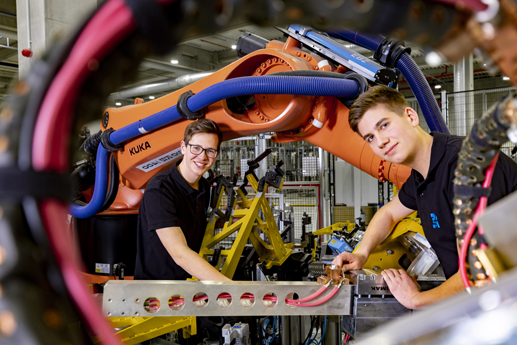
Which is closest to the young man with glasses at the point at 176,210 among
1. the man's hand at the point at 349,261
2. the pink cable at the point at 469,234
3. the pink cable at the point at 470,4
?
the man's hand at the point at 349,261

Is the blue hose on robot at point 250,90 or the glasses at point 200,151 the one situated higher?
the blue hose on robot at point 250,90

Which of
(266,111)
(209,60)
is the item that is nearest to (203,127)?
(266,111)

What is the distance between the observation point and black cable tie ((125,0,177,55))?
1.32 ft

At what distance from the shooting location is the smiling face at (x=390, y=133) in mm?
1774

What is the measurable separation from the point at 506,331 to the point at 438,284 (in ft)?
4.72

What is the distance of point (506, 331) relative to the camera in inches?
14.9

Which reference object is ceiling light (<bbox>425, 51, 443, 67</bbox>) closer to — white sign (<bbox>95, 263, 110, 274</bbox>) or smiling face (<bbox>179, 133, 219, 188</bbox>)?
smiling face (<bbox>179, 133, 219, 188</bbox>)

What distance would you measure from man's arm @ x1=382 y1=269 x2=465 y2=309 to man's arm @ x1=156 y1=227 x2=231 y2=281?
34.0 inches

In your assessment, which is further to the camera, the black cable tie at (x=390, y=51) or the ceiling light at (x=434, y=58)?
the black cable tie at (x=390, y=51)

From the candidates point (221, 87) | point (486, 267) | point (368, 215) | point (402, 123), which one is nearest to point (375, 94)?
point (402, 123)

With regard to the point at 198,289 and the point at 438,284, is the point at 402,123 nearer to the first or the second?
the point at 438,284

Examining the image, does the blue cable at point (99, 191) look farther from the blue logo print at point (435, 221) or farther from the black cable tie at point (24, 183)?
the black cable tie at point (24, 183)

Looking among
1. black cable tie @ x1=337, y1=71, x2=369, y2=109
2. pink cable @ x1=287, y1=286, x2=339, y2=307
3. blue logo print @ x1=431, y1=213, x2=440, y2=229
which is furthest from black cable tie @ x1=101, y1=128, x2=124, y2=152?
blue logo print @ x1=431, y1=213, x2=440, y2=229

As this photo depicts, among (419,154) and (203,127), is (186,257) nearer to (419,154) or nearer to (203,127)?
(203,127)
